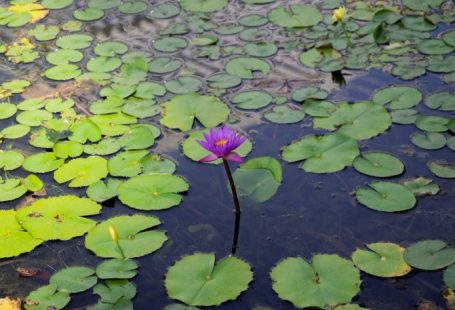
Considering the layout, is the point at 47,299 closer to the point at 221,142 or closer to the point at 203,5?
the point at 221,142

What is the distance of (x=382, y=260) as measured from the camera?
8.00 ft

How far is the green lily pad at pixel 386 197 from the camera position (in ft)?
8.76

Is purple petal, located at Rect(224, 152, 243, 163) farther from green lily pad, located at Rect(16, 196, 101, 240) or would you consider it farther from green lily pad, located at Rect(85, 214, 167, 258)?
green lily pad, located at Rect(16, 196, 101, 240)

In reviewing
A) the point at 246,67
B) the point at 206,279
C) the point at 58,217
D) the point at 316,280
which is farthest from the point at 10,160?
the point at 316,280

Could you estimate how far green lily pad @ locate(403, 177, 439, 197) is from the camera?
8.99ft

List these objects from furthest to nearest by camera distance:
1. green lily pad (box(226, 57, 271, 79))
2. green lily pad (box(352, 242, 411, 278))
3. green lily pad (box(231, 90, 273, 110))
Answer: green lily pad (box(226, 57, 271, 79)), green lily pad (box(231, 90, 273, 110)), green lily pad (box(352, 242, 411, 278))

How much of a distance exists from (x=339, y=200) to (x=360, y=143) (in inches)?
15.3

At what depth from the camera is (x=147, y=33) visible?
399cm

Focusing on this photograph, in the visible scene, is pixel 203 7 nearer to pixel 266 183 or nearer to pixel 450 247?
pixel 266 183

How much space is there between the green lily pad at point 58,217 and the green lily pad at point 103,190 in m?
0.04

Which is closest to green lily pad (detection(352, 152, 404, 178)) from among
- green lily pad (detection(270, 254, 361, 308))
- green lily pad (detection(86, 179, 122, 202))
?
green lily pad (detection(270, 254, 361, 308))

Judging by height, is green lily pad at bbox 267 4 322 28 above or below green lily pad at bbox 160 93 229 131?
above

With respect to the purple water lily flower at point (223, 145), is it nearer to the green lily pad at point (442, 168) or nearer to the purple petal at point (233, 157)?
the purple petal at point (233, 157)

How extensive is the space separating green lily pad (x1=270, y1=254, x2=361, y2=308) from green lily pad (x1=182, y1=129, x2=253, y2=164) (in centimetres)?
68
